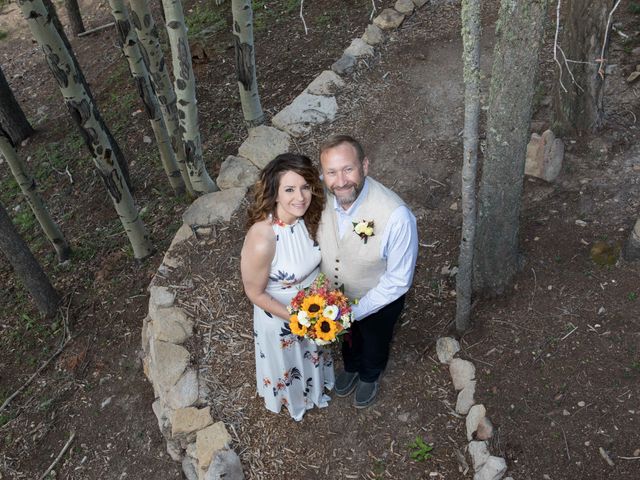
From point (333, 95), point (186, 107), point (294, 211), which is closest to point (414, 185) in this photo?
point (333, 95)

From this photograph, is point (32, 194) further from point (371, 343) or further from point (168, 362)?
point (371, 343)

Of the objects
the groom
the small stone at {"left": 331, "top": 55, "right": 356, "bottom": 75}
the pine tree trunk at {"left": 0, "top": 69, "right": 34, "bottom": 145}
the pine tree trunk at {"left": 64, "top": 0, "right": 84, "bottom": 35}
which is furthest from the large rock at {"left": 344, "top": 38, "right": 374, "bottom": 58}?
the pine tree trunk at {"left": 64, "top": 0, "right": 84, "bottom": 35}

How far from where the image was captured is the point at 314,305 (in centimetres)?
300

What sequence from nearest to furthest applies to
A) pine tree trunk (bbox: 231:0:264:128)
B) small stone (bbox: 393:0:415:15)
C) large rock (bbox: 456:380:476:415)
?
large rock (bbox: 456:380:476:415), pine tree trunk (bbox: 231:0:264:128), small stone (bbox: 393:0:415:15)

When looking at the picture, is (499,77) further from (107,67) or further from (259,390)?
(107,67)

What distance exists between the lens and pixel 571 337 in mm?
3674

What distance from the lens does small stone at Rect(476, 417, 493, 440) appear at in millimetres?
3453

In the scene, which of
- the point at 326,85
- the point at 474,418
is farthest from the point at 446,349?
the point at 326,85

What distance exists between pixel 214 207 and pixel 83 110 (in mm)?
1321

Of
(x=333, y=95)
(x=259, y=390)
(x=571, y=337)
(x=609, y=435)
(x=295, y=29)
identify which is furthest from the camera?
(x=295, y=29)

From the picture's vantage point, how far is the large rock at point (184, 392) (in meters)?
4.07

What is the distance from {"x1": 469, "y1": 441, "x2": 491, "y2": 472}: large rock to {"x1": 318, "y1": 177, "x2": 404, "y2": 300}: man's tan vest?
1129mm

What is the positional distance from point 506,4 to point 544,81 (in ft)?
9.36

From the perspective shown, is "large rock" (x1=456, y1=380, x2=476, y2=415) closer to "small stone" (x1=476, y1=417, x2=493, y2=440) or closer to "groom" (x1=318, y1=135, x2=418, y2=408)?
"small stone" (x1=476, y1=417, x2=493, y2=440)
